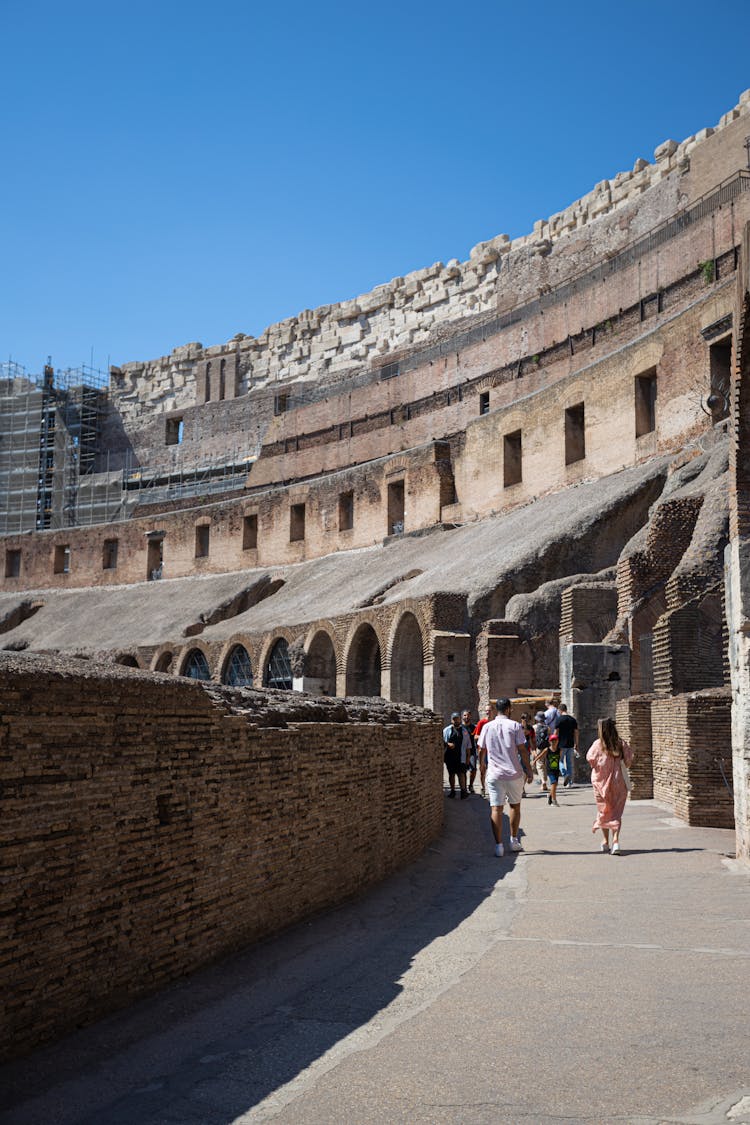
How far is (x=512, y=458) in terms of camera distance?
30.0m

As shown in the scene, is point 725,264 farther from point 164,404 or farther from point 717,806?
point 164,404

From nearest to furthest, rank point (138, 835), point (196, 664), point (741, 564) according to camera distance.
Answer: point (138, 835)
point (741, 564)
point (196, 664)

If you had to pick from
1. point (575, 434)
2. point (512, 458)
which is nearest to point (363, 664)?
point (575, 434)

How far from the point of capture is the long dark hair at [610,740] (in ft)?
29.8

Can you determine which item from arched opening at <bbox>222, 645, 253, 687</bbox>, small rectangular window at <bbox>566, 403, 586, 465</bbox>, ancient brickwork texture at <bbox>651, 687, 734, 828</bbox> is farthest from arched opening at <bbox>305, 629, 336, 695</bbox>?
ancient brickwork texture at <bbox>651, 687, 734, 828</bbox>

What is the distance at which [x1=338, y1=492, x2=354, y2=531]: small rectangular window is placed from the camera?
35.8m

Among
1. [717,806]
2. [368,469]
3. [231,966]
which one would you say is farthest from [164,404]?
[231,966]

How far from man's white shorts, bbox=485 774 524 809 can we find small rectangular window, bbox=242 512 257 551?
30.4m

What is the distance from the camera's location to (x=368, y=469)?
35.3m

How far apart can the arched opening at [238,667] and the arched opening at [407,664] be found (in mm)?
6472

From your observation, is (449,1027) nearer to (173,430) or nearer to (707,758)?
(707,758)

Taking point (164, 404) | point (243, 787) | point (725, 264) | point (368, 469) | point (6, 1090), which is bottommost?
point (6, 1090)

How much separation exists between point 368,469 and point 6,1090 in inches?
1260

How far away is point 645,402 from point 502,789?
17375mm
